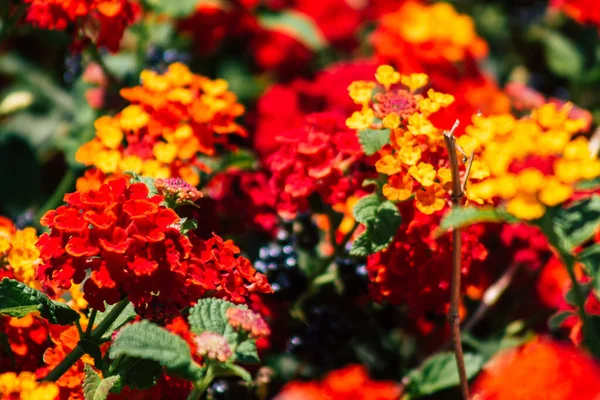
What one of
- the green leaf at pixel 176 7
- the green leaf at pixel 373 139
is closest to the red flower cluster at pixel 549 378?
the green leaf at pixel 373 139

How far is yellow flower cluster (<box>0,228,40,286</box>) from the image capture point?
1.22 m

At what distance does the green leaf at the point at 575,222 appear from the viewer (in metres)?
1.03

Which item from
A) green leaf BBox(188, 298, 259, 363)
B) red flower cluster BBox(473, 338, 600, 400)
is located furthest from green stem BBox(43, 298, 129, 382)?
red flower cluster BBox(473, 338, 600, 400)

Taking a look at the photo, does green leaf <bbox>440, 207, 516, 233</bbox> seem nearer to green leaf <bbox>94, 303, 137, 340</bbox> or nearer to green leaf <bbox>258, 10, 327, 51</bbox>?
green leaf <bbox>94, 303, 137, 340</bbox>

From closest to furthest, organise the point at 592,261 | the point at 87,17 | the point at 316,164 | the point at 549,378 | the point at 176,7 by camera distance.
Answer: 1. the point at 549,378
2. the point at 592,261
3. the point at 316,164
4. the point at 87,17
5. the point at 176,7

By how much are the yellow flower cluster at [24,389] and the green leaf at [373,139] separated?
576 millimetres

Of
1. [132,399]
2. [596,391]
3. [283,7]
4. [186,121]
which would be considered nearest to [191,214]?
[186,121]

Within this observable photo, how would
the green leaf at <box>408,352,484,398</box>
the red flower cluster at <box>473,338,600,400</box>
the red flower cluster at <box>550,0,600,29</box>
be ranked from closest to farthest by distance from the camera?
the red flower cluster at <box>473,338,600,400</box> < the green leaf at <box>408,352,484,398</box> < the red flower cluster at <box>550,0,600,29</box>

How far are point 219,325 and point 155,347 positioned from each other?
11 cm

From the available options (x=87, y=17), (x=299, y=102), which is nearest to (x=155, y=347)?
Answer: (x=87, y=17)

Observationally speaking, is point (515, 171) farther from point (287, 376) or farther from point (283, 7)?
point (283, 7)

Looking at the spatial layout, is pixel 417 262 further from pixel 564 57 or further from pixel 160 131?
pixel 564 57

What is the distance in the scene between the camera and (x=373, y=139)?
1.21m

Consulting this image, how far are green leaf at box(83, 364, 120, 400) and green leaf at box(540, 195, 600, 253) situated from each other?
634mm
